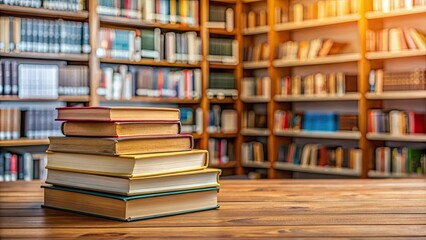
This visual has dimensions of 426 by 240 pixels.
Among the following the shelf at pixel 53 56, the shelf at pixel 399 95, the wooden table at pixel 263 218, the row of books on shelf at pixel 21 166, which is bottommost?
the row of books on shelf at pixel 21 166

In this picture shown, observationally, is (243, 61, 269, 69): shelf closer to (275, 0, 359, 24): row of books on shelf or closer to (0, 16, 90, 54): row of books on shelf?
(275, 0, 359, 24): row of books on shelf

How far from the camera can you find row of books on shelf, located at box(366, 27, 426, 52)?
4.53m

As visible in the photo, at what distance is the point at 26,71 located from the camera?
4379 millimetres

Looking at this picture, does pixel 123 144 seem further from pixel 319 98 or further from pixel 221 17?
pixel 221 17

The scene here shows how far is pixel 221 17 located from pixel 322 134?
1479 millimetres

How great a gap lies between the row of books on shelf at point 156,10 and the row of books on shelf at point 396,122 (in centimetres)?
180

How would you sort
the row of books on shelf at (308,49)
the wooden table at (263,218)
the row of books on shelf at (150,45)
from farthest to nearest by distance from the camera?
the row of books on shelf at (308,49) → the row of books on shelf at (150,45) → the wooden table at (263,218)

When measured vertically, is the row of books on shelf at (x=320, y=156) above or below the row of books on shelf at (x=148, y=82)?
below

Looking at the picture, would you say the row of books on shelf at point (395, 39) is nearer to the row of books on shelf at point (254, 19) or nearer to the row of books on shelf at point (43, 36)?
the row of books on shelf at point (254, 19)

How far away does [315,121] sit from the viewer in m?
5.19

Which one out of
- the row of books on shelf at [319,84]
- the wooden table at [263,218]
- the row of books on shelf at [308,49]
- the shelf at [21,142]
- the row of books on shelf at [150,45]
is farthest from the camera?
the row of books on shelf at [308,49]

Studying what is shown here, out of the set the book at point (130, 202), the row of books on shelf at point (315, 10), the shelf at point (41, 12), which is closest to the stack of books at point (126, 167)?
the book at point (130, 202)

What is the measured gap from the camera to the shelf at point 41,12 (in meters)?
4.34

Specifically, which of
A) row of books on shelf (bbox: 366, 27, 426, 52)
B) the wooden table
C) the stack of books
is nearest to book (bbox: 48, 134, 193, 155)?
the stack of books
